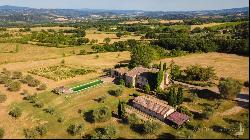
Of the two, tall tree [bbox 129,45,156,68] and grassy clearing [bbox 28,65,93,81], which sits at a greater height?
tall tree [bbox 129,45,156,68]

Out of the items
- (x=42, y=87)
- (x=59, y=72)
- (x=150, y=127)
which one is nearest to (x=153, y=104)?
(x=150, y=127)

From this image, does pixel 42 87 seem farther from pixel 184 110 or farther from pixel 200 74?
pixel 200 74

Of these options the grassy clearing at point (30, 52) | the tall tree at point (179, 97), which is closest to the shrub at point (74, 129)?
the tall tree at point (179, 97)

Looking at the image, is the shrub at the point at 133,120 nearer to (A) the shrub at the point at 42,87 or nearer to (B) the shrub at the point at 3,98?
(A) the shrub at the point at 42,87

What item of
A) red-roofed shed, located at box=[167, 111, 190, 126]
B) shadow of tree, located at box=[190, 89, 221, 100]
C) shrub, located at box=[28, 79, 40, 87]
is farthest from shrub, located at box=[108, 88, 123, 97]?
shrub, located at box=[28, 79, 40, 87]

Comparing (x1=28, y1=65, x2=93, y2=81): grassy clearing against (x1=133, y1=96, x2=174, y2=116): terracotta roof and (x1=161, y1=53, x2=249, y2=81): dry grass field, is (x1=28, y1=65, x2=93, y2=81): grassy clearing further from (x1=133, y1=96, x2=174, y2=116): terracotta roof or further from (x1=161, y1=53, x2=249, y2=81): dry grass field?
(x1=161, y1=53, x2=249, y2=81): dry grass field

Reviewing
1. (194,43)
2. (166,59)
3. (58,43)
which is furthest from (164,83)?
(58,43)
